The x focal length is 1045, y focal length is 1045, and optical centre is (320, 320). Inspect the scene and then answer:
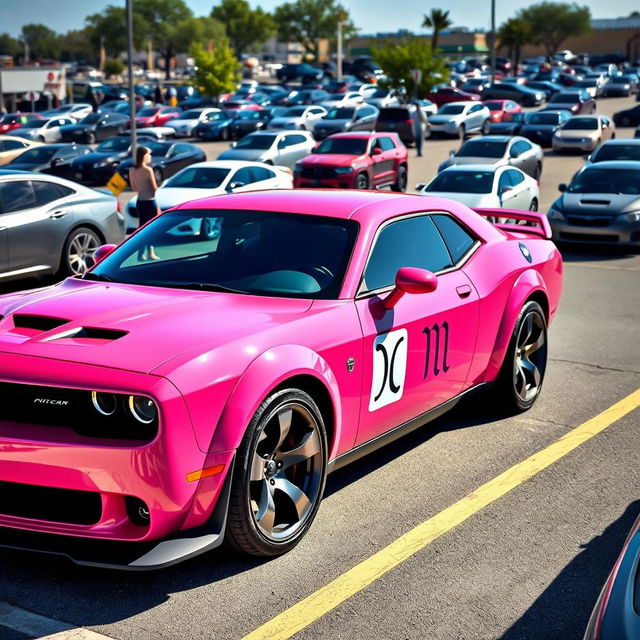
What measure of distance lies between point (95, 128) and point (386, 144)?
22.0 metres

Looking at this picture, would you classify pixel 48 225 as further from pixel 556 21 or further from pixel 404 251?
pixel 556 21

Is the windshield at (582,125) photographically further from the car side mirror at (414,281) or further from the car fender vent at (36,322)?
the car fender vent at (36,322)

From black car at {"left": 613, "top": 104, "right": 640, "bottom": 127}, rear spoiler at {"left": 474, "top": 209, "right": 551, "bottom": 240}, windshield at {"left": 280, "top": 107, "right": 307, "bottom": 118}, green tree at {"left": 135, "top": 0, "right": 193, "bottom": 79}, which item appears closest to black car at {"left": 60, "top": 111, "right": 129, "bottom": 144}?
windshield at {"left": 280, "top": 107, "right": 307, "bottom": 118}

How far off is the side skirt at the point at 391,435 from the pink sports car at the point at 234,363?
14 mm

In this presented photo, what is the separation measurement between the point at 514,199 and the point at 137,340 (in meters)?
15.5

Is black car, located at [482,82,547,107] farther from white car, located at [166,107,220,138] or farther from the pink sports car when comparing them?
the pink sports car

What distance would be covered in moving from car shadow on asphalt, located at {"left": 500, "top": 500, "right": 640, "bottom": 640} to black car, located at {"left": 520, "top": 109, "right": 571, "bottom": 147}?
1364 inches

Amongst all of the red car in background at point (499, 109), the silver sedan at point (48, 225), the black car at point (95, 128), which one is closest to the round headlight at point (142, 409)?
the silver sedan at point (48, 225)

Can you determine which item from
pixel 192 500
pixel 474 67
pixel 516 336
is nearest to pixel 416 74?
pixel 516 336

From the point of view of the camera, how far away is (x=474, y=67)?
99375 millimetres

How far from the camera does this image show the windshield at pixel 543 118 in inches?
1558

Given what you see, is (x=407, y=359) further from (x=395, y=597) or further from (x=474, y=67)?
(x=474, y=67)

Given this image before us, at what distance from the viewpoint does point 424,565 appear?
15.4 ft

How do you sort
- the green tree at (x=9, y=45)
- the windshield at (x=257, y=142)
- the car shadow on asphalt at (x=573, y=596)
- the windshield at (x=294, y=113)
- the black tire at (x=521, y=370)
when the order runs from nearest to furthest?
the car shadow on asphalt at (x=573, y=596) < the black tire at (x=521, y=370) < the windshield at (x=257, y=142) < the windshield at (x=294, y=113) < the green tree at (x=9, y=45)
